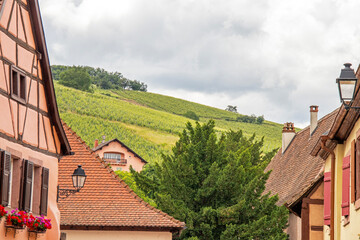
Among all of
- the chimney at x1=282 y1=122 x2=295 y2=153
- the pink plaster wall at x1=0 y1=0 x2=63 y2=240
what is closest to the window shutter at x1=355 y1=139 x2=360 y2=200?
the pink plaster wall at x1=0 y1=0 x2=63 y2=240

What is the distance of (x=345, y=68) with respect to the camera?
41.3 ft

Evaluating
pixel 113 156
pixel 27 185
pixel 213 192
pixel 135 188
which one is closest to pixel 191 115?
pixel 113 156

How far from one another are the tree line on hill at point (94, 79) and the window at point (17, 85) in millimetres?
131772

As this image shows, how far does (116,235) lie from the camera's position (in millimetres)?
25141

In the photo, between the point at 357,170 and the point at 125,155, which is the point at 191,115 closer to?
the point at 125,155

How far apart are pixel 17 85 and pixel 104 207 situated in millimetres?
7682

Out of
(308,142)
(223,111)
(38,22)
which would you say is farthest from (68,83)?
(38,22)

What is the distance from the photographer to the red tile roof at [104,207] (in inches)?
976

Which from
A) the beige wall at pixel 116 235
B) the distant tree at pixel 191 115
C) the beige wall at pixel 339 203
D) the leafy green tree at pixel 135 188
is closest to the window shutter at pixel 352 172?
the beige wall at pixel 339 203

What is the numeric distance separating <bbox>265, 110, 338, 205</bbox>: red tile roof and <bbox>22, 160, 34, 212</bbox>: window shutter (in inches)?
487

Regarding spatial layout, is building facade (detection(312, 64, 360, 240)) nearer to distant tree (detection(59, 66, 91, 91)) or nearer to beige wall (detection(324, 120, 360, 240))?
beige wall (detection(324, 120, 360, 240))

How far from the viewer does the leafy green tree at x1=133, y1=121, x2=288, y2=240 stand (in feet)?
85.9

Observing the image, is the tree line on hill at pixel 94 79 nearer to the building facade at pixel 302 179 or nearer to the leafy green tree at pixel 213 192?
the building facade at pixel 302 179

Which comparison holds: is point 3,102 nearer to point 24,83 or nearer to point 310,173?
point 24,83
